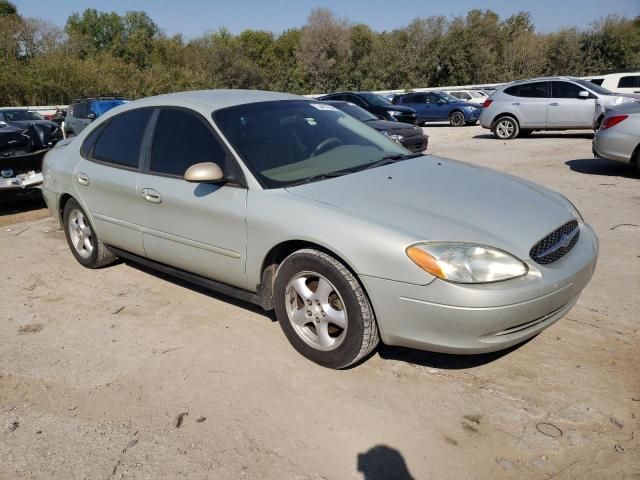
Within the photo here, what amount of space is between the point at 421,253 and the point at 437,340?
0.46 meters

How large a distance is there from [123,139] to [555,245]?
3342 millimetres

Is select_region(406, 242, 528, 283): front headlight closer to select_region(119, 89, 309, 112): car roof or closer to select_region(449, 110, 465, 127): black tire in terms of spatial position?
select_region(119, 89, 309, 112): car roof

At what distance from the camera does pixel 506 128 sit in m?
15.2

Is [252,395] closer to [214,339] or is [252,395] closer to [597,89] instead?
[214,339]

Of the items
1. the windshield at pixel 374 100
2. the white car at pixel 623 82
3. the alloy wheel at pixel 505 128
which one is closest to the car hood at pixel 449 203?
the alloy wheel at pixel 505 128

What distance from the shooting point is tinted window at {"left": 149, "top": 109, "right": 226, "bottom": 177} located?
379 centimetres

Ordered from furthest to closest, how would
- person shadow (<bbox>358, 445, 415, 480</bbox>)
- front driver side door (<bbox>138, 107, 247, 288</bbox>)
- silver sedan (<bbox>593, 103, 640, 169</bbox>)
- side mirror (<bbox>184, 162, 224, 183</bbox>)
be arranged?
1. silver sedan (<bbox>593, 103, 640, 169</bbox>)
2. front driver side door (<bbox>138, 107, 247, 288</bbox>)
3. side mirror (<bbox>184, 162, 224, 183</bbox>)
4. person shadow (<bbox>358, 445, 415, 480</bbox>)

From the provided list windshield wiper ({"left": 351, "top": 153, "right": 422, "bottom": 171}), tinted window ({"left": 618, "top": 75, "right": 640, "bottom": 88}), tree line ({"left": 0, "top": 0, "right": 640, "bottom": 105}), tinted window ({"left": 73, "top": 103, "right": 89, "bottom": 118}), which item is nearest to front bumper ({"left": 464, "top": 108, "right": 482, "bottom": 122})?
tinted window ({"left": 618, "top": 75, "right": 640, "bottom": 88})

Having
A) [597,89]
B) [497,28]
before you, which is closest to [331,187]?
[597,89]

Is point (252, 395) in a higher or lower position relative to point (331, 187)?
lower

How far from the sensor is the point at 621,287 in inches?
168

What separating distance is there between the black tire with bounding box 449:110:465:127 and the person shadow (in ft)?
67.5

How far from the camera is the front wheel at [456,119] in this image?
2173cm

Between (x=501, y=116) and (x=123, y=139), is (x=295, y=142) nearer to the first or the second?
(x=123, y=139)
